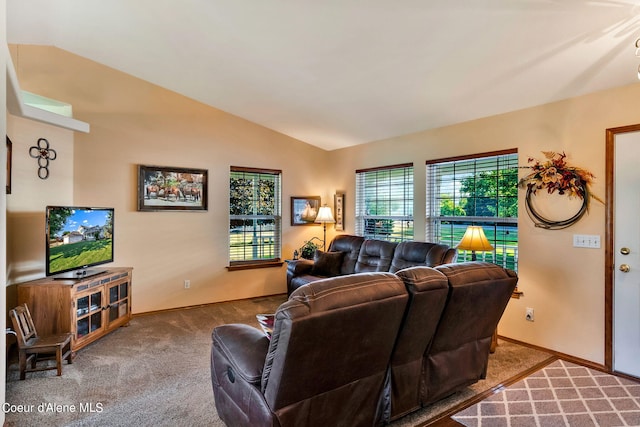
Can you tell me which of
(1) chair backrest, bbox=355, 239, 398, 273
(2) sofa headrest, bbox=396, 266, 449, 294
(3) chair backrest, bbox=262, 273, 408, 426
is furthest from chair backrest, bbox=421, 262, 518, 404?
(1) chair backrest, bbox=355, 239, 398, 273

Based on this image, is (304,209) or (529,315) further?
(304,209)

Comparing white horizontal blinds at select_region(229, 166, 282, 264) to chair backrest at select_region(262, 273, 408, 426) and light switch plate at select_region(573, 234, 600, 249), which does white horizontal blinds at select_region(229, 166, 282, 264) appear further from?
light switch plate at select_region(573, 234, 600, 249)

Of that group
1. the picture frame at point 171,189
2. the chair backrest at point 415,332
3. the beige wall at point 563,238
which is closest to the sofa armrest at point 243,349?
the chair backrest at point 415,332

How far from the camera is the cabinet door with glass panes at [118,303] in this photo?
145 inches

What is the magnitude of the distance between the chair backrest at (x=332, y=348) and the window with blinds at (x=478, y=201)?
2466mm

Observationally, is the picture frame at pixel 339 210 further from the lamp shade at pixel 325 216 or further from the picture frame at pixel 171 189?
the picture frame at pixel 171 189

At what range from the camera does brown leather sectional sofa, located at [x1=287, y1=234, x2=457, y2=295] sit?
3850mm

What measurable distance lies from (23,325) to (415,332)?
3092mm

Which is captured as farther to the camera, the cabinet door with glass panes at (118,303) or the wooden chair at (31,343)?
the cabinet door with glass panes at (118,303)

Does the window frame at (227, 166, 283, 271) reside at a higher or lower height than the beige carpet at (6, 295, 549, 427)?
higher

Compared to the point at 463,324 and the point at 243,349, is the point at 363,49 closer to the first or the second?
the point at 463,324

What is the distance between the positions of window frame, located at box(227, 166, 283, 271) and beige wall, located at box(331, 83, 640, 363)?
9.57 feet

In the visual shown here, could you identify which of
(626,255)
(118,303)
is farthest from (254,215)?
(626,255)

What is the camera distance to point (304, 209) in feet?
19.4
